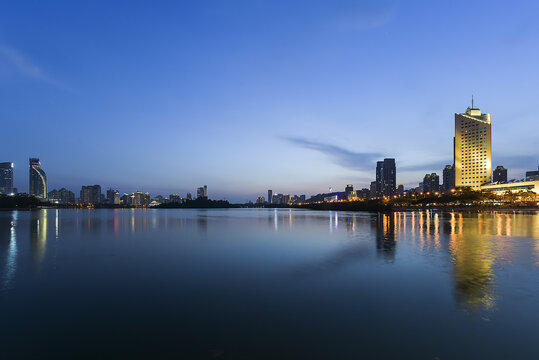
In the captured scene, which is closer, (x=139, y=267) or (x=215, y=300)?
(x=215, y=300)

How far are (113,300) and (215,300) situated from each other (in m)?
4.58

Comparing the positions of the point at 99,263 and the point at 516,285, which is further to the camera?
the point at 99,263

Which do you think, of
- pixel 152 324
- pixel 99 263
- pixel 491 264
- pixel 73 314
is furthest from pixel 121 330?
pixel 491 264

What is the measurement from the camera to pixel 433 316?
11.8 m

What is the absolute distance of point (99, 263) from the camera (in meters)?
22.6

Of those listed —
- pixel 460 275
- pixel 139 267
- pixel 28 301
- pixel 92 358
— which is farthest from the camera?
pixel 139 267

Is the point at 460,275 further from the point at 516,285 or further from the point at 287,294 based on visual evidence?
the point at 287,294

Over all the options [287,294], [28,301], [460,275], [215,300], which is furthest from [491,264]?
[28,301]

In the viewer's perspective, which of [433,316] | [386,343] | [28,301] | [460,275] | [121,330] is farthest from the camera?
[460,275]

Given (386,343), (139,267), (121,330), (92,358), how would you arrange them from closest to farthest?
(92,358)
(386,343)
(121,330)
(139,267)

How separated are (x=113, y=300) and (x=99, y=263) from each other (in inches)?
397

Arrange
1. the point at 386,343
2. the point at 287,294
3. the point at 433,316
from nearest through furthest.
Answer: the point at 386,343 < the point at 433,316 < the point at 287,294

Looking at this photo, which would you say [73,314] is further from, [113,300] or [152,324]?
[152,324]

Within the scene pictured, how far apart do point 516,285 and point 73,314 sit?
20.7m
